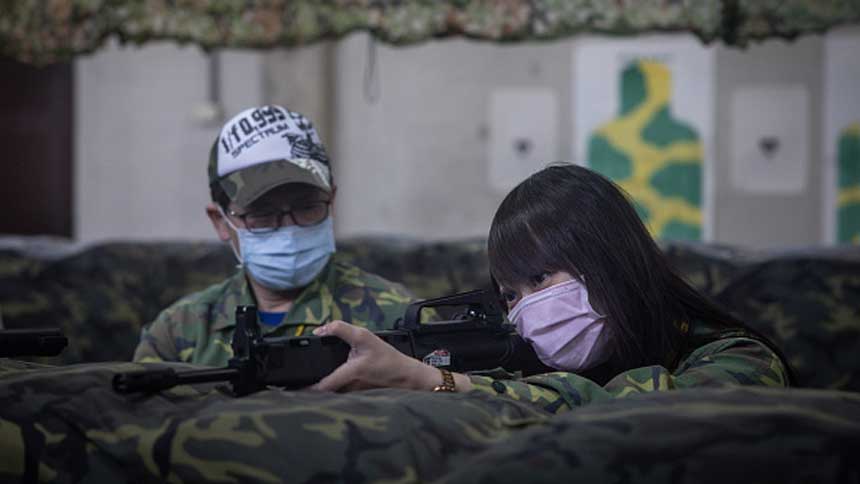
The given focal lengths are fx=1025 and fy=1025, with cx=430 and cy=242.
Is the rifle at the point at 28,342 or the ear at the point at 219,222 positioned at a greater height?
the ear at the point at 219,222

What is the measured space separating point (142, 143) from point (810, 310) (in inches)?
186

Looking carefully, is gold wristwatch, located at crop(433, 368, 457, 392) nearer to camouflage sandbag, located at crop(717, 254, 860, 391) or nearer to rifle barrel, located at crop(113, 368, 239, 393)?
rifle barrel, located at crop(113, 368, 239, 393)

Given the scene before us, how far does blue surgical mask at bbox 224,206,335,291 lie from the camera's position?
2.38 metres

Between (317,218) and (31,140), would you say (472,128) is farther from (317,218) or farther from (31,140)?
(317,218)

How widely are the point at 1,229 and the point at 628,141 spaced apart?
4090mm

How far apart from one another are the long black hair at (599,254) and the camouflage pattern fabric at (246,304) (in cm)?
72

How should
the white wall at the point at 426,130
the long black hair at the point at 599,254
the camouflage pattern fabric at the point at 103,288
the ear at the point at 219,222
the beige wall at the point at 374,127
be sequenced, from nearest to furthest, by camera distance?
the long black hair at the point at 599,254 → the ear at the point at 219,222 → the camouflage pattern fabric at the point at 103,288 → the beige wall at the point at 374,127 → the white wall at the point at 426,130

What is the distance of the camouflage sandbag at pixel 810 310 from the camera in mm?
3250

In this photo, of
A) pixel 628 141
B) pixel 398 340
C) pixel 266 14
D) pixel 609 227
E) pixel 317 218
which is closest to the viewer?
pixel 398 340

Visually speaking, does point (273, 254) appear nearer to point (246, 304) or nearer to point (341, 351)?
point (246, 304)

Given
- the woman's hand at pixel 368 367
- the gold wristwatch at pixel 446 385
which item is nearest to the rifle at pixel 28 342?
the woman's hand at pixel 368 367

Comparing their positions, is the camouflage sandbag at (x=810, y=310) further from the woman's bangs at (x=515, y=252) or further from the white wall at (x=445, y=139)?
the white wall at (x=445, y=139)

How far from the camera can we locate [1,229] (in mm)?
6734

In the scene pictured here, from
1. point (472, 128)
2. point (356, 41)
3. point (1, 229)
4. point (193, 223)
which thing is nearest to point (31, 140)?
point (1, 229)
